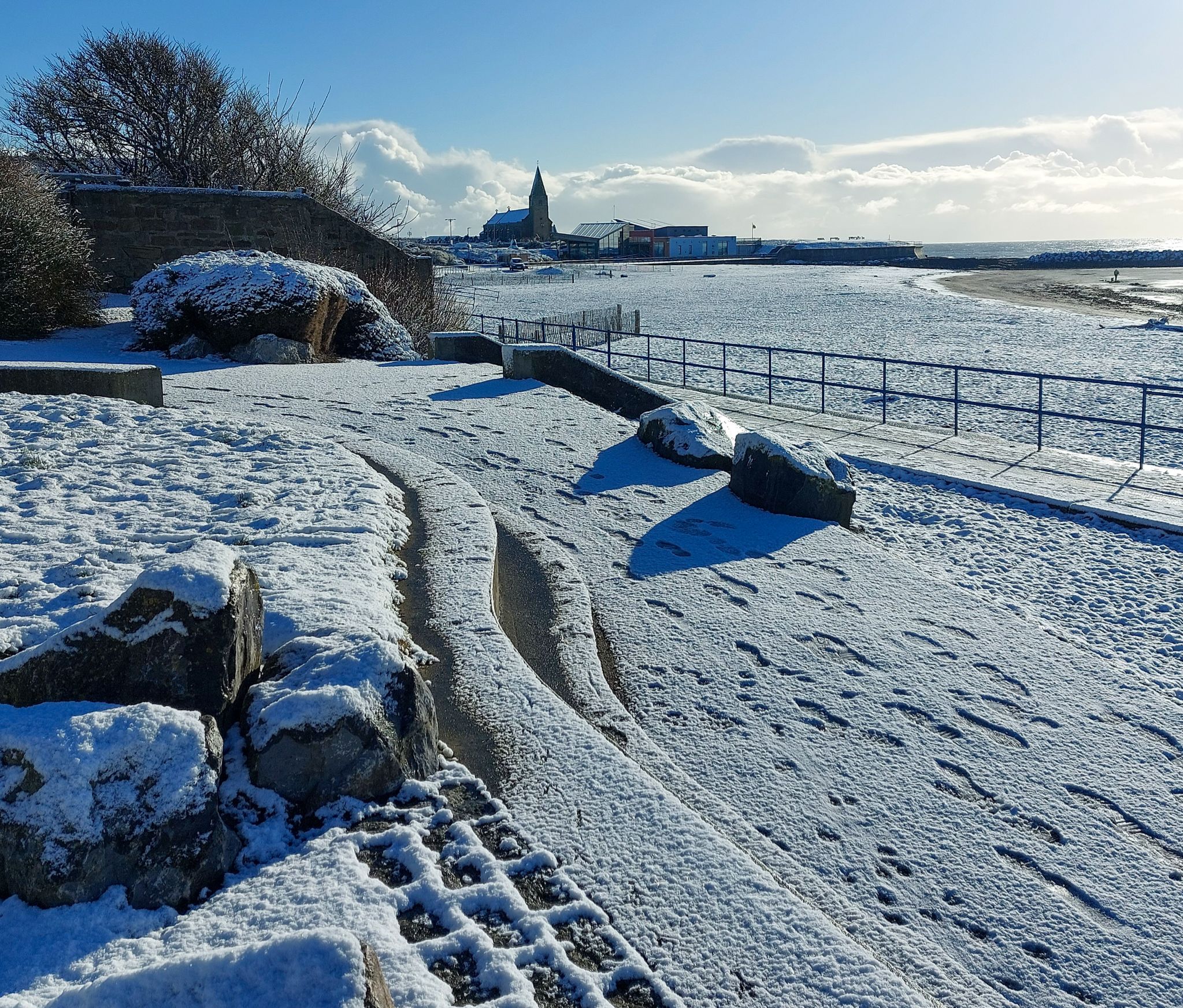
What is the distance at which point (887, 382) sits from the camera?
1834 cm

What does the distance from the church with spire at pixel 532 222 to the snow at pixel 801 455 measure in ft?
449

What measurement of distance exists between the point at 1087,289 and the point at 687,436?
53.2 meters

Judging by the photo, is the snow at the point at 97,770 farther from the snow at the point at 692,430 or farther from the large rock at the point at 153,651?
the snow at the point at 692,430

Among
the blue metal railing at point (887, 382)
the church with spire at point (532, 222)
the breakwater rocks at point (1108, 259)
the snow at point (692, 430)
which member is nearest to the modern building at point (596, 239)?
the church with spire at point (532, 222)

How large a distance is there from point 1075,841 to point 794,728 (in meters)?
1.27

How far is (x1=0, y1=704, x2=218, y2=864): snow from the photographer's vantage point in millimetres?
2957

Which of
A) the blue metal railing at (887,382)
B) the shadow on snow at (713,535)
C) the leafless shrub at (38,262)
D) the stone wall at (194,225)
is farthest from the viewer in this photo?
the stone wall at (194,225)

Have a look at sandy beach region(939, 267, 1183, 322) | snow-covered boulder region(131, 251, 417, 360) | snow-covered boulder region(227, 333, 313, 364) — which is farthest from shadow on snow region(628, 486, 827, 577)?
sandy beach region(939, 267, 1183, 322)

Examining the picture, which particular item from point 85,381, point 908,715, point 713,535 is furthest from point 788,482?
point 85,381

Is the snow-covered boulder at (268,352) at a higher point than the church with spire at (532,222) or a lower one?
lower

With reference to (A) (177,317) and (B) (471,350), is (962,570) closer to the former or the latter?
(B) (471,350)

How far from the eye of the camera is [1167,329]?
29844 millimetres

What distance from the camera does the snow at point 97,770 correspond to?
2957mm

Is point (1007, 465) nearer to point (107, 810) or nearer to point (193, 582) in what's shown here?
point (193, 582)
